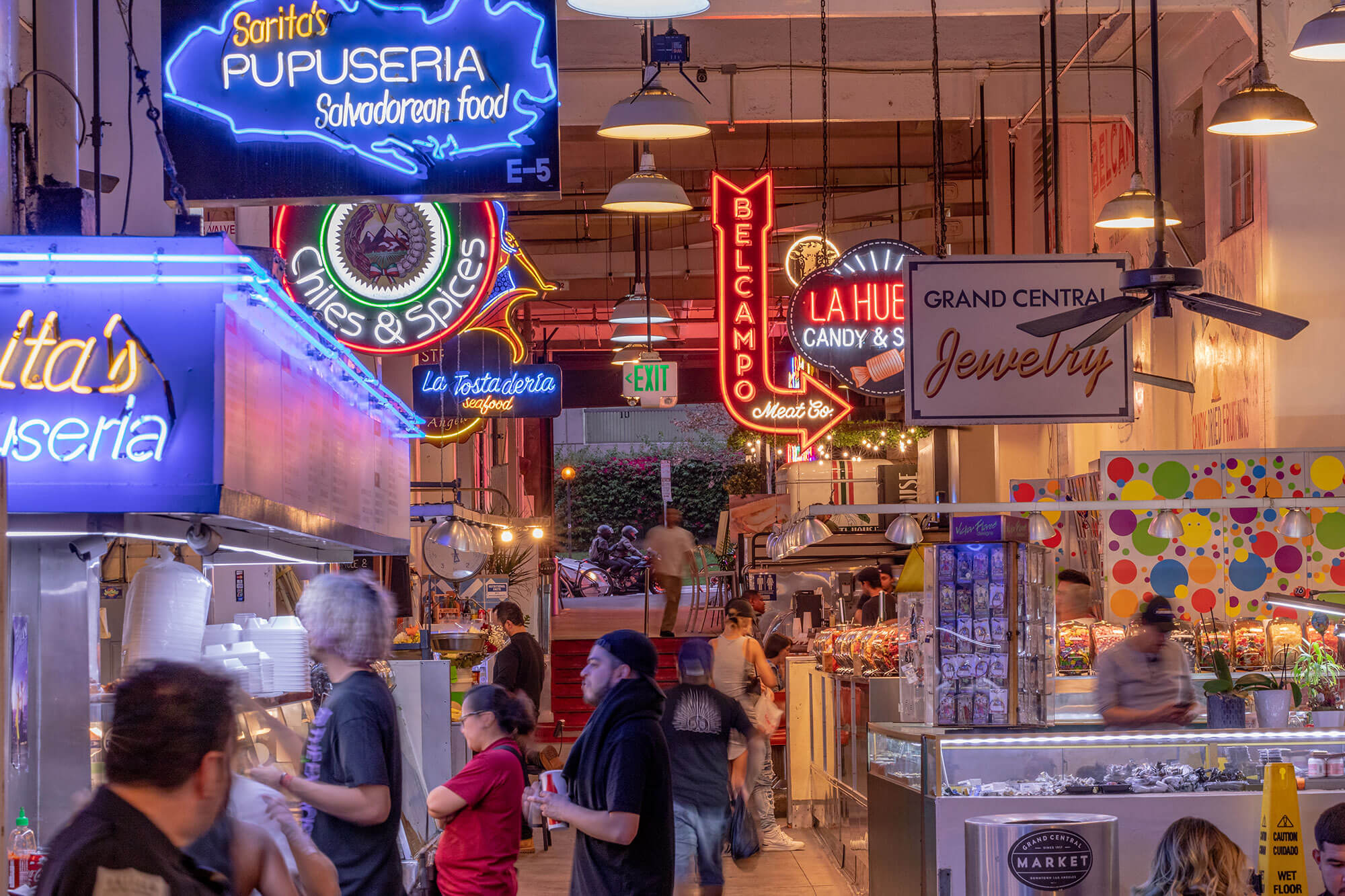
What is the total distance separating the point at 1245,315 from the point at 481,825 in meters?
4.08

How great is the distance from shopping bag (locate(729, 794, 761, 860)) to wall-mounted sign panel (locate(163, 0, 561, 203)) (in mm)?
4214

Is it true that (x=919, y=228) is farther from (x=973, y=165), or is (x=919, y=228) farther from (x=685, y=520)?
(x=685, y=520)

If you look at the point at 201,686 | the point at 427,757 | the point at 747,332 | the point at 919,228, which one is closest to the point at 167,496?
the point at 201,686

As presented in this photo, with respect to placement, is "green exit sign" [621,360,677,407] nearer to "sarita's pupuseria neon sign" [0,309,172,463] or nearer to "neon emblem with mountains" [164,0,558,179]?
"neon emblem with mountains" [164,0,558,179]

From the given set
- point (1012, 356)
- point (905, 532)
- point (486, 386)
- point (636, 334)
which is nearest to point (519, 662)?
point (486, 386)

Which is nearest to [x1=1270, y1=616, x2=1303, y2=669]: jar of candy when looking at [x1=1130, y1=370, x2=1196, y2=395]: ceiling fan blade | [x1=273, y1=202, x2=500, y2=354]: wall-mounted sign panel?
[x1=1130, y1=370, x2=1196, y2=395]: ceiling fan blade

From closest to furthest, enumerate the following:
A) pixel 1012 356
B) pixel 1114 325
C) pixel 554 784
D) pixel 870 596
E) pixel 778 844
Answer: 1. pixel 554 784
2. pixel 1114 325
3. pixel 1012 356
4. pixel 778 844
5. pixel 870 596

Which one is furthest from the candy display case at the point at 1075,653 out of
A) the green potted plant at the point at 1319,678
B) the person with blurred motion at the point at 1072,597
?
the green potted plant at the point at 1319,678

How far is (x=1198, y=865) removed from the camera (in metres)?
4.44

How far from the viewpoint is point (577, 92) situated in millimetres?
13742

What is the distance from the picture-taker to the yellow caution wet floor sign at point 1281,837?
19.4 ft

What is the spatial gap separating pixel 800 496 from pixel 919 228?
13.1 feet

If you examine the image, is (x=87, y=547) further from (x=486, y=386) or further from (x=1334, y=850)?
(x=486, y=386)

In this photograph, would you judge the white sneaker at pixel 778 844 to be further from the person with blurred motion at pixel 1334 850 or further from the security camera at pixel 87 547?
the security camera at pixel 87 547
